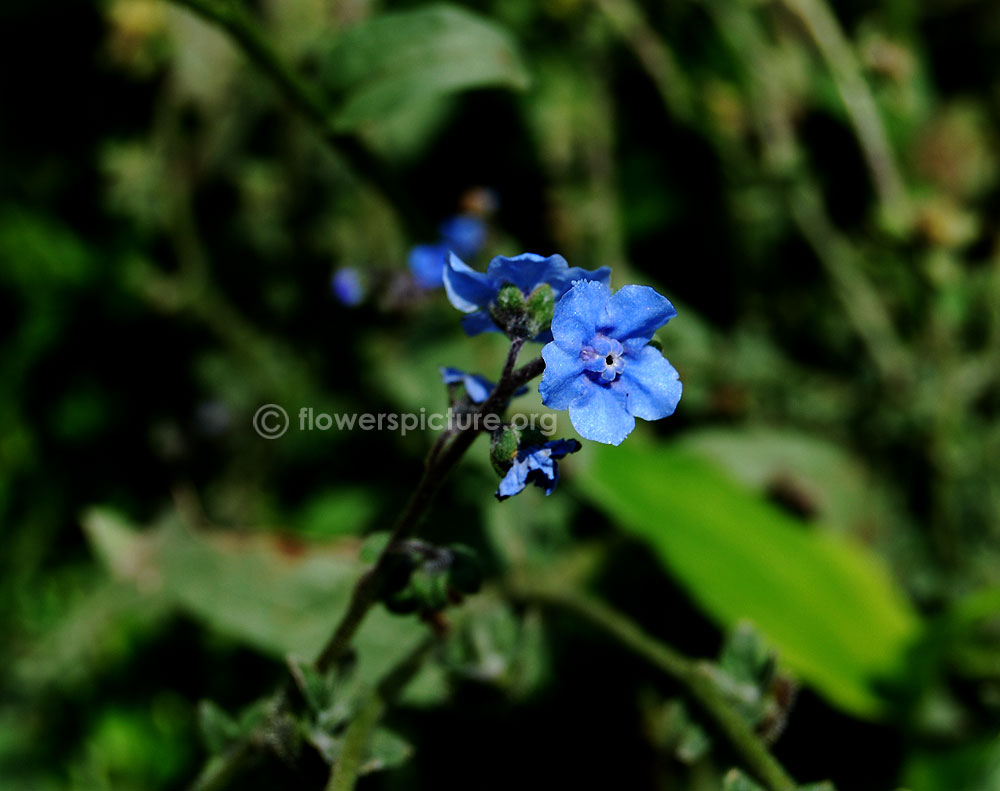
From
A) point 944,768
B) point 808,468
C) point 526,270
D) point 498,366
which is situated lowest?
point 526,270

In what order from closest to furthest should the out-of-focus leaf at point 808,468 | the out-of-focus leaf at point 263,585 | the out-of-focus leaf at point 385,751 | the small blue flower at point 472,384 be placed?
the small blue flower at point 472,384 < the out-of-focus leaf at point 385,751 < the out-of-focus leaf at point 263,585 < the out-of-focus leaf at point 808,468

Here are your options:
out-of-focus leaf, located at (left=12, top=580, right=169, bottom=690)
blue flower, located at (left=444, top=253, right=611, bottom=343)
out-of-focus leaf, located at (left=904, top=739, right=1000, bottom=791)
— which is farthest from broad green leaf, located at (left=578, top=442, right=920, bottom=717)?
out-of-focus leaf, located at (left=12, top=580, right=169, bottom=690)

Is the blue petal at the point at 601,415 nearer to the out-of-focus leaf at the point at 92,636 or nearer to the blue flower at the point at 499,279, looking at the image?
the blue flower at the point at 499,279

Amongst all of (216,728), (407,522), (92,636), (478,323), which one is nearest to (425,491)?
(407,522)

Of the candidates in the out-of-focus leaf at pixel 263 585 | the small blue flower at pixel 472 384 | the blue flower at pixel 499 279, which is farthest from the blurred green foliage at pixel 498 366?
the blue flower at pixel 499 279

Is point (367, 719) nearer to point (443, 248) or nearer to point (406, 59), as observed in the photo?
point (443, 248)
